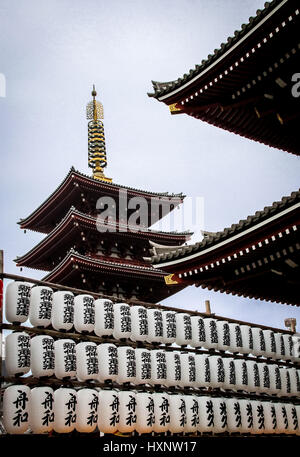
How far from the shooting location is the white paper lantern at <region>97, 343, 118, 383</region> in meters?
11.2

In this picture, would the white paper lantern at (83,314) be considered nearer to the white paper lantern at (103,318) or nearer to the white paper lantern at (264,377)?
the white paper lantern at (103,318)

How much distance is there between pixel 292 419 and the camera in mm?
14016

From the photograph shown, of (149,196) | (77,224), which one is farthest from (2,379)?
(149,196)

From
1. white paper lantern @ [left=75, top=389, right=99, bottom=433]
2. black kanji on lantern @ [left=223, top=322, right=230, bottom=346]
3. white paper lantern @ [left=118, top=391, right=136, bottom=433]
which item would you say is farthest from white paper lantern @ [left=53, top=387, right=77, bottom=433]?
black kanji on lantern @ [left=223, top=322, right=230, bottom=346]

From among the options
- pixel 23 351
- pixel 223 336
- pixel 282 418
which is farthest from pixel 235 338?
pixel 23 351

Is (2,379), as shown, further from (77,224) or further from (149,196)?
(149,196)

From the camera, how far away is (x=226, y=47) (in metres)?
11.2

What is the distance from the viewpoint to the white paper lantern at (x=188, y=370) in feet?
41.1

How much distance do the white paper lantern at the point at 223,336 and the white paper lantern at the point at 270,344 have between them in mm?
1391

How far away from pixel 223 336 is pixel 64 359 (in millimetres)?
4680

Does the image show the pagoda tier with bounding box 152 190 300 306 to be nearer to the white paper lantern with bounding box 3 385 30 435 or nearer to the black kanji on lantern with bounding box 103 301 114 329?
the black kanji on lantern with bounding box 103 301 114 329

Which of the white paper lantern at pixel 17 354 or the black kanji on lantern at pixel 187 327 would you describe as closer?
the white paper lantern at pixel 17 354

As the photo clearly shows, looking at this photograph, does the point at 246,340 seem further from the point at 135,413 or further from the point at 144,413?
the point at 135,413

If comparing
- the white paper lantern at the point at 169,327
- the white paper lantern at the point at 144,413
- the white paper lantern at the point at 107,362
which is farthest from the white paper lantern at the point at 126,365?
the white paper lantern at the point at 169,327
